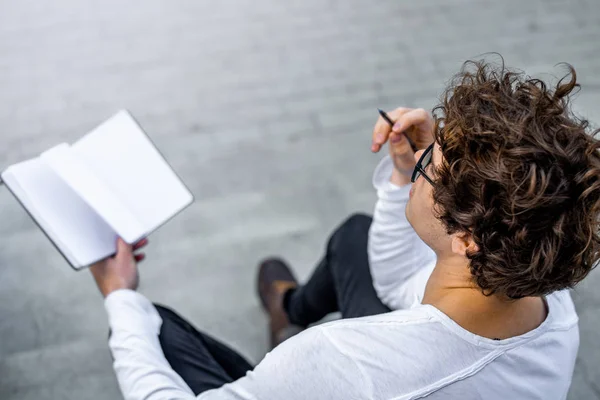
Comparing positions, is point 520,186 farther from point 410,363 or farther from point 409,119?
point 409,119

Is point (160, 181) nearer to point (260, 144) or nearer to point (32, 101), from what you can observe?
point (260, 144)

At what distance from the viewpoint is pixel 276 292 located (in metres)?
1.61

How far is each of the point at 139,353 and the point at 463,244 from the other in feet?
1.73

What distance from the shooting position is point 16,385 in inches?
59.7

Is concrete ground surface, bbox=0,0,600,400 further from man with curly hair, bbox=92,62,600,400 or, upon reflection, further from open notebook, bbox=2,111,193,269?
man with curly hair, bbox=92,62,600,400

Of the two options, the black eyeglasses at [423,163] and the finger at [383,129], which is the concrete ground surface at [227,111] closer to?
the finger at [383,129]

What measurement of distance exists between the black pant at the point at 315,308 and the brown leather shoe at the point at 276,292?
0.07 meters

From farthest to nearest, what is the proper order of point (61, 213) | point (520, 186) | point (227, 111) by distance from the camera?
point (227, 111), point (61, 213), point (520, 186)

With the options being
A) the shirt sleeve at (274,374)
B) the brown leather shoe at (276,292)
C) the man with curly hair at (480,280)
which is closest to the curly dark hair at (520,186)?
the man with curly hair at (480,280)

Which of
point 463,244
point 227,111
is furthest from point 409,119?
point 227,111

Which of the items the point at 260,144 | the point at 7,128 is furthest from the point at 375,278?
the point at 7,128

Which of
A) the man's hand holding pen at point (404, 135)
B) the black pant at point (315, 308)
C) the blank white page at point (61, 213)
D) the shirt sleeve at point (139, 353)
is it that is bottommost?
the black pant at point (315, 308)

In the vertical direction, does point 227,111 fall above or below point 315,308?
above

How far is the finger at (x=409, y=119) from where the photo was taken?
108 centimetres
